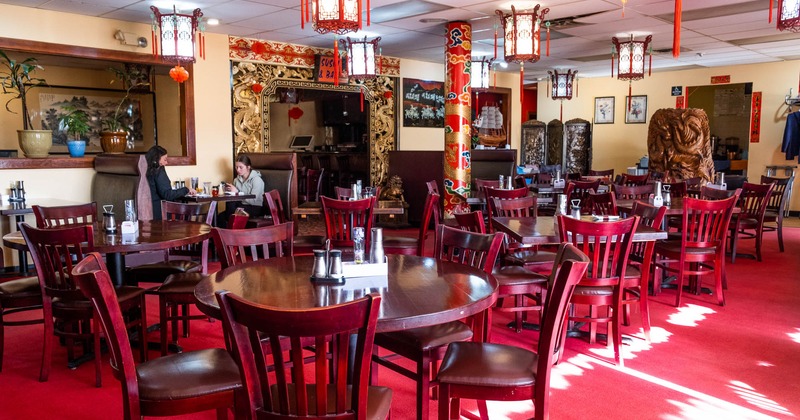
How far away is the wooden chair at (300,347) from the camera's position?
67.3 inches

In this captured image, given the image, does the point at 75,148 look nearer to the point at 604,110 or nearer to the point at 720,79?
the point at 604,110

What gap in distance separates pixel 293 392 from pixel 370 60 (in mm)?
6424

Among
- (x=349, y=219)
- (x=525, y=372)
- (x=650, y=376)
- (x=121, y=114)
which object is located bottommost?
(x=650, y=376)

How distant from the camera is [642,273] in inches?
166

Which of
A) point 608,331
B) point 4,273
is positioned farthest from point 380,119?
point 608,331

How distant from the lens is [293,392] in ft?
7.04

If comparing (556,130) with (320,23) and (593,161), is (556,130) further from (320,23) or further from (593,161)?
(320,23)

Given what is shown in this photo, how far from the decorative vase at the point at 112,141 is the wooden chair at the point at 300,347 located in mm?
6192

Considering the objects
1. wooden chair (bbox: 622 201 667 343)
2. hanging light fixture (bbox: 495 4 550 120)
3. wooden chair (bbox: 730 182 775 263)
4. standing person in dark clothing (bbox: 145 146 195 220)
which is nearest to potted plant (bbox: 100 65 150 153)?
standing person in dark clothing (bbox: 145 146 195 220)

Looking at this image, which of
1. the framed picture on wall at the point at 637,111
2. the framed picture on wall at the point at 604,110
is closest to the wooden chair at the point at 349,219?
the framed picture on wall at the point at 637,111

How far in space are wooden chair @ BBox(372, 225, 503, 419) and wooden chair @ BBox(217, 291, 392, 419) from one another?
2.14ft

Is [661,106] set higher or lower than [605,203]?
higher

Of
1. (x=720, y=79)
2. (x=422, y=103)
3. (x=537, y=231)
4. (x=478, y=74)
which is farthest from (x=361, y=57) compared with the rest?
(x=720, y=79)

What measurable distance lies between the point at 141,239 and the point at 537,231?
8.33ft
